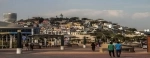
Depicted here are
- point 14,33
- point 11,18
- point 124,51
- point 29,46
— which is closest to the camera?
point 124,51

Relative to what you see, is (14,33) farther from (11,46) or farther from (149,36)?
(149,36)

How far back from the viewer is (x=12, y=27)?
300ft

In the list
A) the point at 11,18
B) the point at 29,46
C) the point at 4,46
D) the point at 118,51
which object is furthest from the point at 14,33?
the point at 11,18

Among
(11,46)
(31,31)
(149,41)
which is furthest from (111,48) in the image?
(31,31)

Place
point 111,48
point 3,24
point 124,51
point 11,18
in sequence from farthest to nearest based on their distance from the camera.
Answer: point 11,18, point 3,24, point 124,51, point 111,48

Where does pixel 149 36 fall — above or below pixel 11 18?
below

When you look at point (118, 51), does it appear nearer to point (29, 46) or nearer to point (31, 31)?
point (29, 46)

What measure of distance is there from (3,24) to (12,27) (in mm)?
6187

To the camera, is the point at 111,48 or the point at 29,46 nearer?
the point at 111,48

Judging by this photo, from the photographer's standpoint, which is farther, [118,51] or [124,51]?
[124,51]

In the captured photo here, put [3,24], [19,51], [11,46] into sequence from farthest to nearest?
[3,24] < [11,46] < [19,51]

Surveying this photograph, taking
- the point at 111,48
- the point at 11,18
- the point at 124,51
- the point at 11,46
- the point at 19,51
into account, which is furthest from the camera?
the point at 11,18

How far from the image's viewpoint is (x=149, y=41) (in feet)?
111

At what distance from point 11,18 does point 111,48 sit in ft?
463
